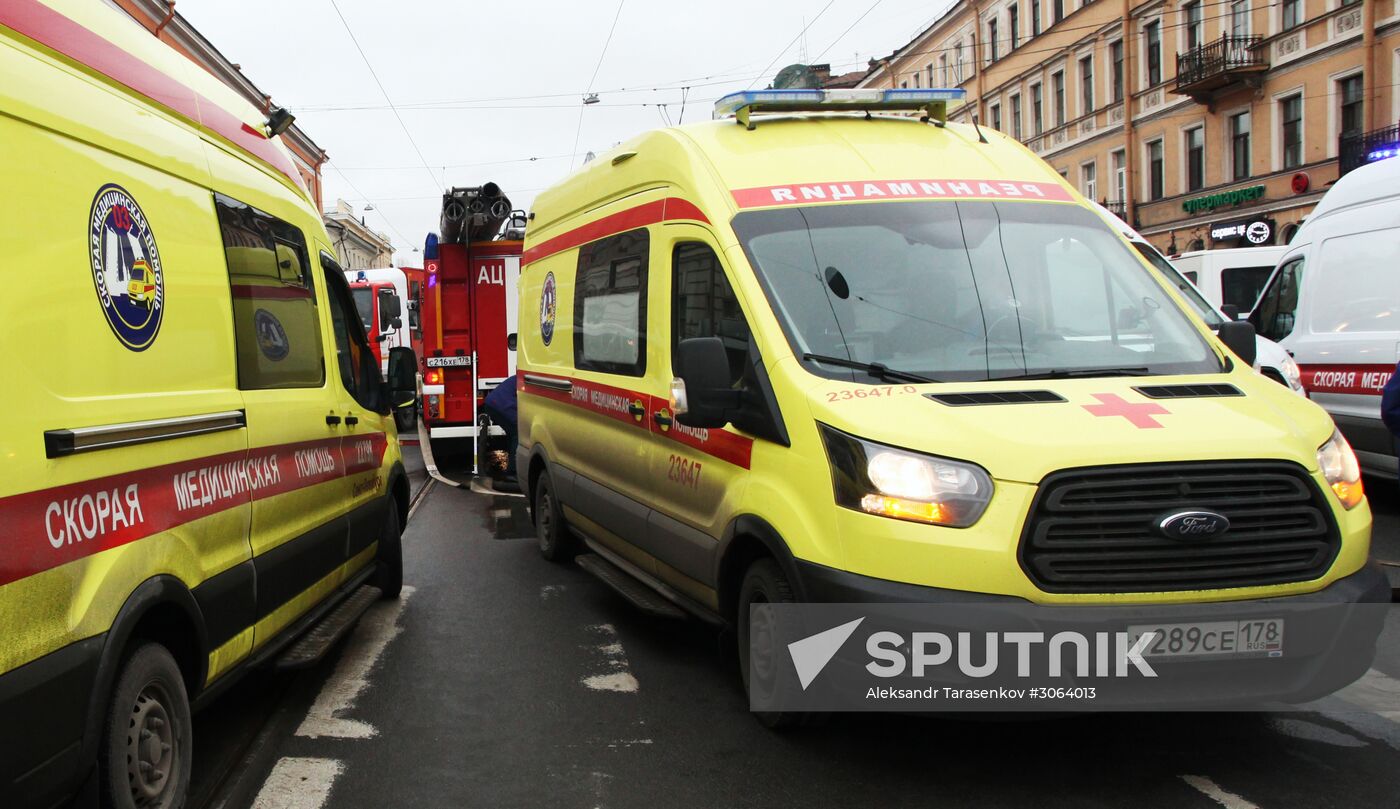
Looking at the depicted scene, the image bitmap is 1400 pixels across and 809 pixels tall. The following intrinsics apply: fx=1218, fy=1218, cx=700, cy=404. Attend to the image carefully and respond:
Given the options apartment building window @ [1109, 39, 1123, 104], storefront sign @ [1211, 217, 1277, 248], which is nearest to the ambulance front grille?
storefront sign @ [1211, 217, 1277, 248]

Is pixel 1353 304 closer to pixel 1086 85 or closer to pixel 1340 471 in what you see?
pixel 1340 471

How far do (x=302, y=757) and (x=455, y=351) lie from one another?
970 centimetres

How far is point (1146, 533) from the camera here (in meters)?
3.73

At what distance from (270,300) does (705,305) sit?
Result: 178 cm

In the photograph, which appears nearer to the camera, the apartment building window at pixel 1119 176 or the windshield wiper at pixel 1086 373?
the windshield wiper at pixel 1086 373

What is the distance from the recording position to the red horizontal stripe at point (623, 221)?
Answer: 5.47 meters

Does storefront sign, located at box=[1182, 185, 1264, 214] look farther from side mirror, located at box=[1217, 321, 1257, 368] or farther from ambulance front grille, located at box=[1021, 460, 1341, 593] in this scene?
ambulance front grille, located at box=[1021, 460, 1341, 593]

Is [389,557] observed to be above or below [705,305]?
below

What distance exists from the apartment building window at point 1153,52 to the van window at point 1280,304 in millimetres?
28815

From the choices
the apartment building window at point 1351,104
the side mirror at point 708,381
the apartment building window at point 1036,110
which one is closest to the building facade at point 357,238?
the apartment building window at point 1036,110

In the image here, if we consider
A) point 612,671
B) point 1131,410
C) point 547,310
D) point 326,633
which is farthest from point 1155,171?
point 326,633

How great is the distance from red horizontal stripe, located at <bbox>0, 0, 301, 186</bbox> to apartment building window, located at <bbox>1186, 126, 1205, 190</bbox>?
35.2 metres

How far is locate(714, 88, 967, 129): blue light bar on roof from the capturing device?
225 inches

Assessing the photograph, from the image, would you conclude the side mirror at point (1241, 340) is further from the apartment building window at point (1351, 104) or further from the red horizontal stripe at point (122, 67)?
the apartment building window at point (1351, 104)
